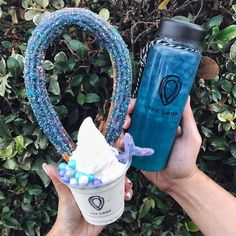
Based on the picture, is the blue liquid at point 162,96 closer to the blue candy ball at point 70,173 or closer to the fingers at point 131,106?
the fingers at point 131,106

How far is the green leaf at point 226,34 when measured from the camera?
1.40m

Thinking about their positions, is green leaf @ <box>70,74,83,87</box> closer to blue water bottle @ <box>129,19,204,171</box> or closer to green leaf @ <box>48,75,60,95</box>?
green leaf @ <box>48,75,60,95</box>

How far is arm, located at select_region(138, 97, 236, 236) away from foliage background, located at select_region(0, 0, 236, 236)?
0.12m

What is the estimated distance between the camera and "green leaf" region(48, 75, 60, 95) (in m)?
1.38

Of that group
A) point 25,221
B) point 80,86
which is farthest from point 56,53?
point 25,221

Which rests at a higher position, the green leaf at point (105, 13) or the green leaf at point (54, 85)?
the green leaf at point (105, 13)

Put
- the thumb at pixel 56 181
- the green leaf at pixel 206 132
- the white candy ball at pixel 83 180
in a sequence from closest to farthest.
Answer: the white candy ball at pixel 83 180 < the thumb at pixel 56 181 < the green leaf at pixel 206 132

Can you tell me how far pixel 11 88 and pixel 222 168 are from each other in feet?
2.22

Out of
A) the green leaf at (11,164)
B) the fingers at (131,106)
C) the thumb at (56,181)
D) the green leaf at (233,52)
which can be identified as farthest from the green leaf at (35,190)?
the green leaf at (233,52)

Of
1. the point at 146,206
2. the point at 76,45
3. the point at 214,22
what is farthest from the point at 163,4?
the point at 146,206

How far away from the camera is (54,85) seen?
1.39 meters

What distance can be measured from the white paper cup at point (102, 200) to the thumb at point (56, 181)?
11cm

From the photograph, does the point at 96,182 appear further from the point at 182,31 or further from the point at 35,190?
the point at 35,190

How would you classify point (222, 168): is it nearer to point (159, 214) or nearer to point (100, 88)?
point (159, 214)
